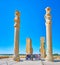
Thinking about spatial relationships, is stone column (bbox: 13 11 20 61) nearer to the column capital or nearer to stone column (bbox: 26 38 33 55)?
the column capital

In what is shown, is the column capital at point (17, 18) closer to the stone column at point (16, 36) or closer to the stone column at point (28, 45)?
the stone column at point (16, 36)

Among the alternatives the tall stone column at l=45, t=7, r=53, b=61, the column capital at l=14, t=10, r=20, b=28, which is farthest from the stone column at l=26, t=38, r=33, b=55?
the tall stone column at l=45, t=7, r=53, b=61

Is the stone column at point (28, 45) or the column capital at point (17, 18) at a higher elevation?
the column capital at point (17, 18)

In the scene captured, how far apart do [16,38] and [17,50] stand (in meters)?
1.43

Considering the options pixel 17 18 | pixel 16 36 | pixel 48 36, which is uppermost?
pixel 17 18

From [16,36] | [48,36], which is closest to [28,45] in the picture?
[16,36]

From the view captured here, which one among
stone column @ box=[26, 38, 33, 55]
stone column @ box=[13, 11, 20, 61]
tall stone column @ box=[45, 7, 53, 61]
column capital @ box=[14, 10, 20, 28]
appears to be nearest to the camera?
tall stone column @ box=[45, 7, 53, 61]

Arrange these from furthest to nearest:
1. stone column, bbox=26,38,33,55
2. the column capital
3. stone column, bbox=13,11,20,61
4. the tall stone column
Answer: stone column, bbox=26,38,33,55, the column capital, stone column, bbox=13,11,20,61, the tall stone column

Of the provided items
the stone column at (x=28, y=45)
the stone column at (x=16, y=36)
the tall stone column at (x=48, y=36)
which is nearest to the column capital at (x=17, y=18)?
the stone column at (x=16, y=36)

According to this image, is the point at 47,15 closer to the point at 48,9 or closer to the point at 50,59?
the point at 48,9

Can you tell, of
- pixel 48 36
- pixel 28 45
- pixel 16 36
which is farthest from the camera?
pixel 28 45

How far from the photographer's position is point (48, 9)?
65.7 ft

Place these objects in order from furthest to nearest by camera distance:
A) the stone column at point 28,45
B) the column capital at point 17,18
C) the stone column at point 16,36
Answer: the stone column at point 28,45 < the column capital at point 17,18 < the stone column at point 16,36

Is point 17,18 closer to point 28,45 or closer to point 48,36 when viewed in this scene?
point 48,36
